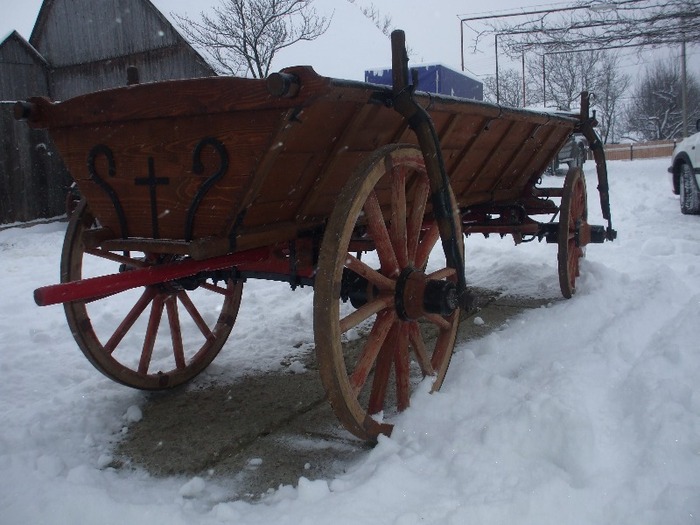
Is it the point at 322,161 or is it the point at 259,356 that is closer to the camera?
the point at 322,161

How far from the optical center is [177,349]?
3697mm

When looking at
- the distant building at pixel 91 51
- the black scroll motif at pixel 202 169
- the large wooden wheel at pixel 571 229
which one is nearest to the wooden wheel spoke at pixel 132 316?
the black scroll motif at pixel 202 169

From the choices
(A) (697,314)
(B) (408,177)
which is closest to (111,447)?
(B) (408,177)

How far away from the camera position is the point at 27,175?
11227 millimetres

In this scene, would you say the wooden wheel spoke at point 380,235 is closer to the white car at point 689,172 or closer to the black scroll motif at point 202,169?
the black scroll motif at point 202,169

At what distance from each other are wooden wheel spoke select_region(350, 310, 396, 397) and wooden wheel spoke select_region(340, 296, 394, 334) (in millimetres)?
52

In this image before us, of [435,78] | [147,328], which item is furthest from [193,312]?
[435,78]

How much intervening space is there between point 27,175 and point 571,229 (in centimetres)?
957

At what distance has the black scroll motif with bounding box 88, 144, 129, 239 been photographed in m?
2.72

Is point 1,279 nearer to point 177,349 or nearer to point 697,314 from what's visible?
point 177,349

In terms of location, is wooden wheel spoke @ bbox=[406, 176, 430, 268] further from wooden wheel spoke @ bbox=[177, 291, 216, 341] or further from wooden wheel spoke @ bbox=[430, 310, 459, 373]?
wooden wheel spoke @ bbox=[177, 291, 216, 341]

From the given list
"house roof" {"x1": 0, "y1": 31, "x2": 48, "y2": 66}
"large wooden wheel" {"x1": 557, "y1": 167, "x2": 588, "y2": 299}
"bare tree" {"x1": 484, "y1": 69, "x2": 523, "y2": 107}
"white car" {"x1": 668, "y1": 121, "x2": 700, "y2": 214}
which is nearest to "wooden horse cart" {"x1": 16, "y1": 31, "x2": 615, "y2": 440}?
"large wooden wheel" {"x1": 557, "y1": 167, "x2": 588, "y2": 299}

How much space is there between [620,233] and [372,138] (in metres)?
6.53

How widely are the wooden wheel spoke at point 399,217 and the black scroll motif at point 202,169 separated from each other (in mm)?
743
